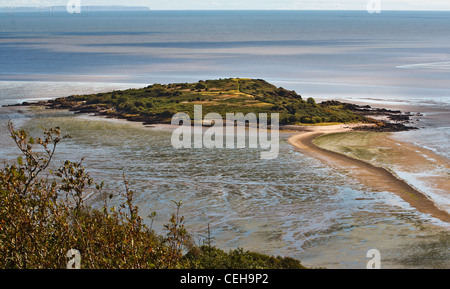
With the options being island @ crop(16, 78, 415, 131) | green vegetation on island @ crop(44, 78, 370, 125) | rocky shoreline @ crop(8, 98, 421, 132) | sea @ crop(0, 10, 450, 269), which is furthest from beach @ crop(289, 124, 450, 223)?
green vegetation on island @ crop(44, 78, 370, 125)

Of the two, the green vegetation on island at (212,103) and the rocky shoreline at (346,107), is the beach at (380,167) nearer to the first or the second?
the rocky shoreline at (346,107)

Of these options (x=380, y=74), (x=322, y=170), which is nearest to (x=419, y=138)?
(x=322, y=170)

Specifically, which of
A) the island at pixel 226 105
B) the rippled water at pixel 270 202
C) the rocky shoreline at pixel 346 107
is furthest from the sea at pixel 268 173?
the island at pixel 226 105

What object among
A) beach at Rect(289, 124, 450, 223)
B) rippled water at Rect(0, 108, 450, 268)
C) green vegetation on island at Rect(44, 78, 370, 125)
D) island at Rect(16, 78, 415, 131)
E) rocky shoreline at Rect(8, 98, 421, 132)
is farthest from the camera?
green vegetation on island at Rect(44, 78, 370, 125)

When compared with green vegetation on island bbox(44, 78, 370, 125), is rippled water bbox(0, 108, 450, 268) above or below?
below

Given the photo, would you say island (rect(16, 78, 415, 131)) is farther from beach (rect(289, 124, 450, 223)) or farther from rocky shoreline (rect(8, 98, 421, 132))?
beach (rect(289, 124, 450, 223))

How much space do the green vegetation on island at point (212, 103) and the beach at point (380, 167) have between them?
5486 millimetres

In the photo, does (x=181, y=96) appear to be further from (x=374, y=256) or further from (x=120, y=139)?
(x=374, y=256)

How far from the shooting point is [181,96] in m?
69.4

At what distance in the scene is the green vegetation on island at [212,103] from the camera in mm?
61719

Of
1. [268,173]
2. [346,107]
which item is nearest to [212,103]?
[346,107]

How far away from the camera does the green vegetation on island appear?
2430 inches

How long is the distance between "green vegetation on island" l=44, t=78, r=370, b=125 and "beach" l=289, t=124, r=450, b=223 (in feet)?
18.0
